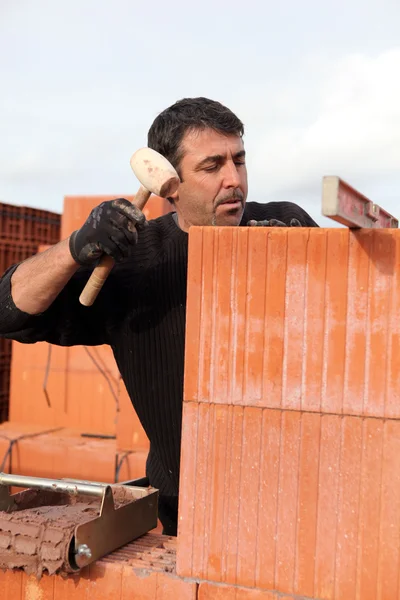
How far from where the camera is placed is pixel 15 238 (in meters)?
9.68

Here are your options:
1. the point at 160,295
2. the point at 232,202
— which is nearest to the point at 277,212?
the point at 232,202

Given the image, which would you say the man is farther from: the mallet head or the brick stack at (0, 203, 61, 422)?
the brick stack at (0, 203, 61, 422)

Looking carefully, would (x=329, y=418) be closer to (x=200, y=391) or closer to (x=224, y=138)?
(x=200, y=391)

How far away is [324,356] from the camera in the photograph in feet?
5.12

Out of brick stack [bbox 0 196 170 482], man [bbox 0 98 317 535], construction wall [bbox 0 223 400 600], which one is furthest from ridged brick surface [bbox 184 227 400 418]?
brick stack [bbox 0 196 170 482]

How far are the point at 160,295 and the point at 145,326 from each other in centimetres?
12

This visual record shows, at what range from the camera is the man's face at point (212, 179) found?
253cm

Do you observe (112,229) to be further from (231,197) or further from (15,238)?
(15,238)

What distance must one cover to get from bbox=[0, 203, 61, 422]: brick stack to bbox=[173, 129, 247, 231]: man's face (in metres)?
7.01

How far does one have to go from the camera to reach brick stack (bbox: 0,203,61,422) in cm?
943

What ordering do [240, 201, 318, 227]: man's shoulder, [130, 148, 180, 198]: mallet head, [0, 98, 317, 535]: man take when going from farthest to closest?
[240, 201, 318, 227]: man's shoulder
[0, 98, 317, 535]: man
[130, 148, 180, 198]: mallet head

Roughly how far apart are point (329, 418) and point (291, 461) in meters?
0.12

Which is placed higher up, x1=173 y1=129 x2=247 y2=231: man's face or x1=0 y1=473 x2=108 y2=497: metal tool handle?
x1=173 y1=129 x2=247 y2=231: man's face

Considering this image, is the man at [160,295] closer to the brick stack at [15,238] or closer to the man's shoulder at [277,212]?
the man's shoulder at [277,212]
